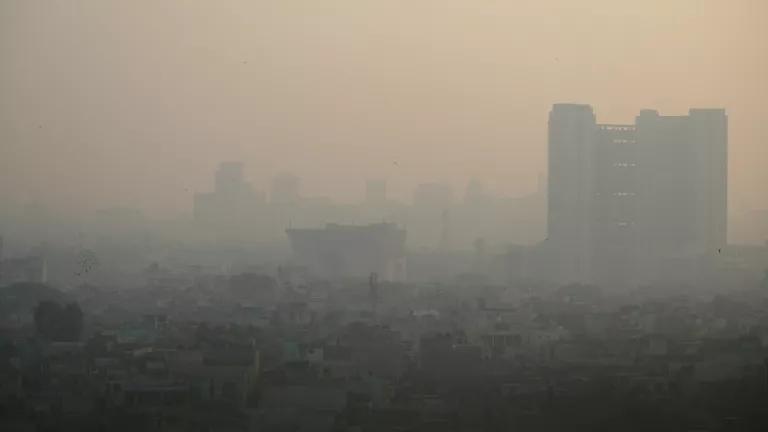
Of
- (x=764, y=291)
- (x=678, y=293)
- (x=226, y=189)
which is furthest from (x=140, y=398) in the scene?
(x=764, y=291)

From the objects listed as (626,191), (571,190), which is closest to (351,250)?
(571,190)

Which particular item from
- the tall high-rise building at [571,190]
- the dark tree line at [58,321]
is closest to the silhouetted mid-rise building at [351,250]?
the tall high-rise building at [571,190]

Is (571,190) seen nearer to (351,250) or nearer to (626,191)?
(626,191)

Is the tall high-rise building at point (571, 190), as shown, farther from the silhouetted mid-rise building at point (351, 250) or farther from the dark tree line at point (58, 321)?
the dark tree line at point (58, 321)

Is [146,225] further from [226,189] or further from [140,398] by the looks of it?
[140,398]

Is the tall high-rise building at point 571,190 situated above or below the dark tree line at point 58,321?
above

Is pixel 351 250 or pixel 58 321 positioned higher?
pixel 351 250

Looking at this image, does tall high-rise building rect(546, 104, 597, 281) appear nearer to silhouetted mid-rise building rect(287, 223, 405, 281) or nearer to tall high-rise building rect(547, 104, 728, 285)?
tall high-rise building rect(547, 104, 728, 285)
